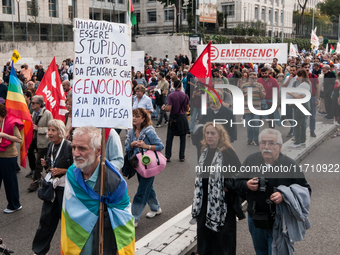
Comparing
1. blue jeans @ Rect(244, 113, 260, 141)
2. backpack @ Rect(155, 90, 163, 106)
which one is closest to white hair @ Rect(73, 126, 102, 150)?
blue jeans @ Rect(244, 113, 260, 141)

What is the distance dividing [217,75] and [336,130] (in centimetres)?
405

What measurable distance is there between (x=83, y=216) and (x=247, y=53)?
10.8 meters

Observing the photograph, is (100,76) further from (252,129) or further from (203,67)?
(252,129)

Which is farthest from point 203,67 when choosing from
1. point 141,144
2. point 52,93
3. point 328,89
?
point 328,89

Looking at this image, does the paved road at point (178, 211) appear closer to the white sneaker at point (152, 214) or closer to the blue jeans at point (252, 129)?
the white sneaker at point (152, 214)

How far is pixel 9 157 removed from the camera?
614 cm

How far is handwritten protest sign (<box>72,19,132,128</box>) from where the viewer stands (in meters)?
3.74

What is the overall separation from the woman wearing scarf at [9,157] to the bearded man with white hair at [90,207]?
9.94ft

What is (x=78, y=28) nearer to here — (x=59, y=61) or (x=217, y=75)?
(x=217, y=75)

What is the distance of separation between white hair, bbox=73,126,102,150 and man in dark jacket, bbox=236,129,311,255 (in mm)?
1432

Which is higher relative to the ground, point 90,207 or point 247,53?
point 247,53

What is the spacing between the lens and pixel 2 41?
27766 millimetres

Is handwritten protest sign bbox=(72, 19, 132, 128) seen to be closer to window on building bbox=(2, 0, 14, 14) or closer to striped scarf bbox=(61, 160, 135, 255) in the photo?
striped scarf bbox=(61, 160, 135, 255)

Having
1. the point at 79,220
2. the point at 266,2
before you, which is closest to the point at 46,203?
the point at 79,220
